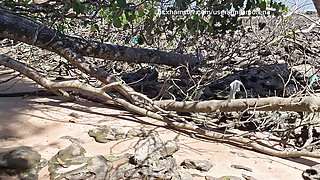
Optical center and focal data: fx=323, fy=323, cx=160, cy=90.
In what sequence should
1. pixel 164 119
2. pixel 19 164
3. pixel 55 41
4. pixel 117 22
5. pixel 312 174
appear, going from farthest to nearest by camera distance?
pixel 55 41 < pixel 117 22 < pixel 164 119 < pixel 312 174 < pixel 19 164

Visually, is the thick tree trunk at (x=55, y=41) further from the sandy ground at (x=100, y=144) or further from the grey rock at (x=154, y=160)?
the grey rock at (x=154, y=160)

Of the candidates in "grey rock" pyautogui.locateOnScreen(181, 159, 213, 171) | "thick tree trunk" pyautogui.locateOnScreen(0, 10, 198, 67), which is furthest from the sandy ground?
"thick tree trunk" pyautogui.locateOnScreen(0, 10, 198, 67)

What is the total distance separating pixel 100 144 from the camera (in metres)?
2.62

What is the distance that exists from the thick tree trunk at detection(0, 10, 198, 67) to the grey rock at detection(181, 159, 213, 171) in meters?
2.20

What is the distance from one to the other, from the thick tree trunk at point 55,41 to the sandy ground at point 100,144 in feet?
2.37

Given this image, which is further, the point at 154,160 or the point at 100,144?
the point at 100,144

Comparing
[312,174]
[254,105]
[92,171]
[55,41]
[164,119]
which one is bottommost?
[312,174]

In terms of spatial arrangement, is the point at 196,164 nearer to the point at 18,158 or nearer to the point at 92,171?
the point at 92,171

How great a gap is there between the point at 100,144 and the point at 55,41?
5.66 ft

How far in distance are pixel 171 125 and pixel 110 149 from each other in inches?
32.8

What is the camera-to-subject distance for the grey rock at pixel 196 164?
7.62ft

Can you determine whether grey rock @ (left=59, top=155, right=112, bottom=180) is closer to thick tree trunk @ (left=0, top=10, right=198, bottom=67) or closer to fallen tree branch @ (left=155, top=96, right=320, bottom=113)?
fallen tree branch @ (left=155, top=96, right=320, bottom=113)

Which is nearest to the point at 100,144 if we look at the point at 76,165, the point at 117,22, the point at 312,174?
the point at 76,165

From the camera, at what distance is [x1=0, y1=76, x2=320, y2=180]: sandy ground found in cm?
242
